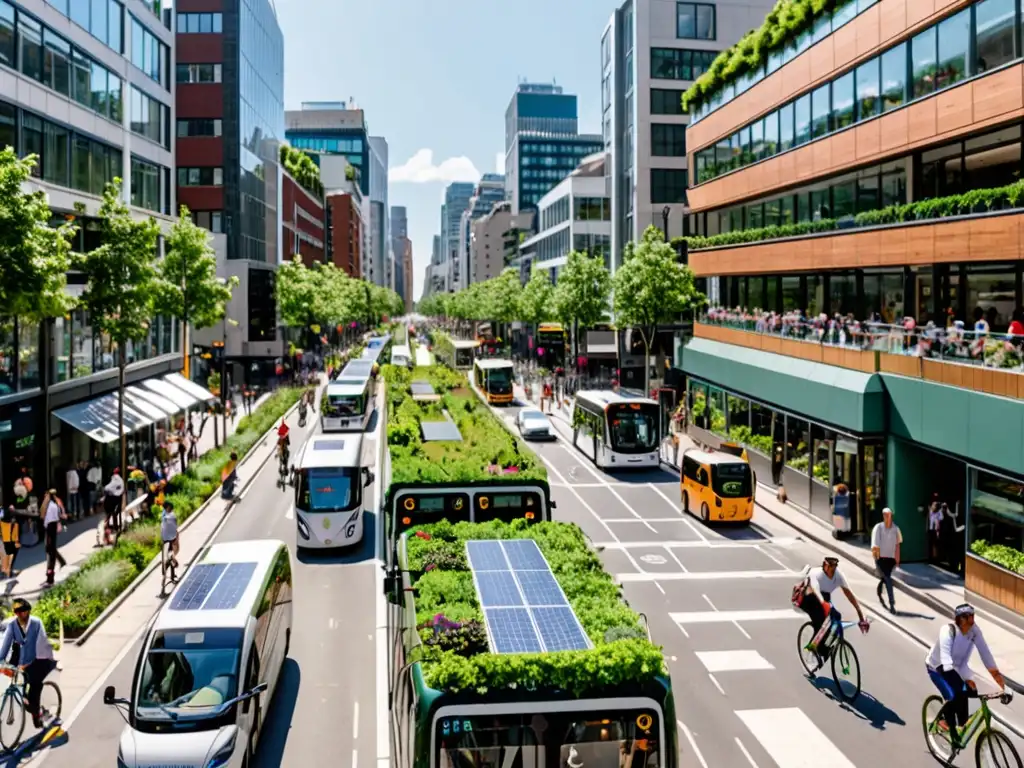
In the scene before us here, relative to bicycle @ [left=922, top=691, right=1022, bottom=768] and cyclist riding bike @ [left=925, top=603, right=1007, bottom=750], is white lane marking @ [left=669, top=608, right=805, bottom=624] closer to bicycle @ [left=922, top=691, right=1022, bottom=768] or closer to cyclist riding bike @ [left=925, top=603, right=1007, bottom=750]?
bicycle @ [left=922, top=691, right=1022, bottom=768]

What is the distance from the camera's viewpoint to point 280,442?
36.3 m

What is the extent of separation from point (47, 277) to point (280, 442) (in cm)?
1549

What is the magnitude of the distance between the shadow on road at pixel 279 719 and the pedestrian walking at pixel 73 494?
616 inches

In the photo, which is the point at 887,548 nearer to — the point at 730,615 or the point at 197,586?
the point at 730,615

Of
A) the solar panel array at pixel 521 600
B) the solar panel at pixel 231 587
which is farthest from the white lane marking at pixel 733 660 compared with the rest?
the solar panel at pixel 231 587

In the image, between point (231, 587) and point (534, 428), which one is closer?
point (231, 587)

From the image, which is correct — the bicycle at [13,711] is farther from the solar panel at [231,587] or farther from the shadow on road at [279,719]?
the shadow on road at [279,719]

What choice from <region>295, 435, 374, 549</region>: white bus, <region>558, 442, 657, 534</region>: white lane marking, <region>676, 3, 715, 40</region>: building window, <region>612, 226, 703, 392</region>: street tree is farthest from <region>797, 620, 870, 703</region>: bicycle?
<region>676, 3, 715, 40</region>: building window

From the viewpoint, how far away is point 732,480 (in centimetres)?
2862

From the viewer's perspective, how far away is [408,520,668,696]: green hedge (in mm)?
8188

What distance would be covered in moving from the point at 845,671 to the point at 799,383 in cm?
1683

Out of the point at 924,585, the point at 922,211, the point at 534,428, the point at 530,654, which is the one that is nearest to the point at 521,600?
the point at 530,654

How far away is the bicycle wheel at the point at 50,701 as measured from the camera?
1451 centimetres

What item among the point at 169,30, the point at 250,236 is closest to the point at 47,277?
the point at 169,30
